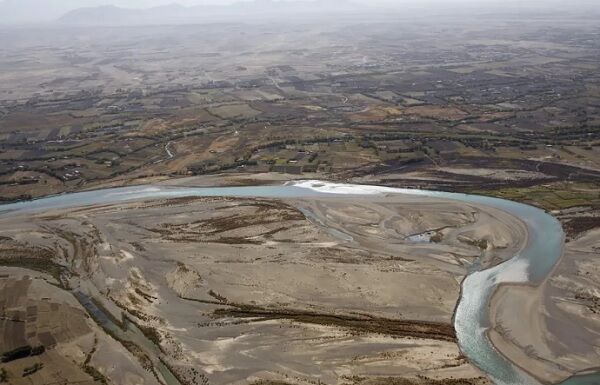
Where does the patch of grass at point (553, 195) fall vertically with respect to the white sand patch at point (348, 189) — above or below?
above

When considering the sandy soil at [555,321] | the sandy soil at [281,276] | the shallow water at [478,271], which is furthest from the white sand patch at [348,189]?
the sandy soil at [555,321]

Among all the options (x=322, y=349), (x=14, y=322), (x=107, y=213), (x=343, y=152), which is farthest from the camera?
(x=343, y=152)

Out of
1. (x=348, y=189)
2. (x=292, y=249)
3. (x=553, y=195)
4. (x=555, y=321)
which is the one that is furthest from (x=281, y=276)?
(x=553, y=195)

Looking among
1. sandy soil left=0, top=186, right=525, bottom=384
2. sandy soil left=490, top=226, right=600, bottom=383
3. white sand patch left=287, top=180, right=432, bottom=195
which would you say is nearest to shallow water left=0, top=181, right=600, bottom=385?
white sand patch left=287, top=180, right=432, bottom=195

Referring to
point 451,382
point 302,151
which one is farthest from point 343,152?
point 451,382

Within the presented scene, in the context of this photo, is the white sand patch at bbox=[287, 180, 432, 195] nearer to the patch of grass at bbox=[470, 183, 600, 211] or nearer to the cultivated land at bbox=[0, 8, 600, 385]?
the cultivated land at bbox=[0, 8, 600, 385]

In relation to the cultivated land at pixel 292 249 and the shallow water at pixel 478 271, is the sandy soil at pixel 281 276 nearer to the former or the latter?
the cultivated land at pixel 292 249

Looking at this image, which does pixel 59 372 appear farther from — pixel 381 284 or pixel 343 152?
pixel 343 152

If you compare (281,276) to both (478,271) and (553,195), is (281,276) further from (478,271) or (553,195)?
(553,195)
